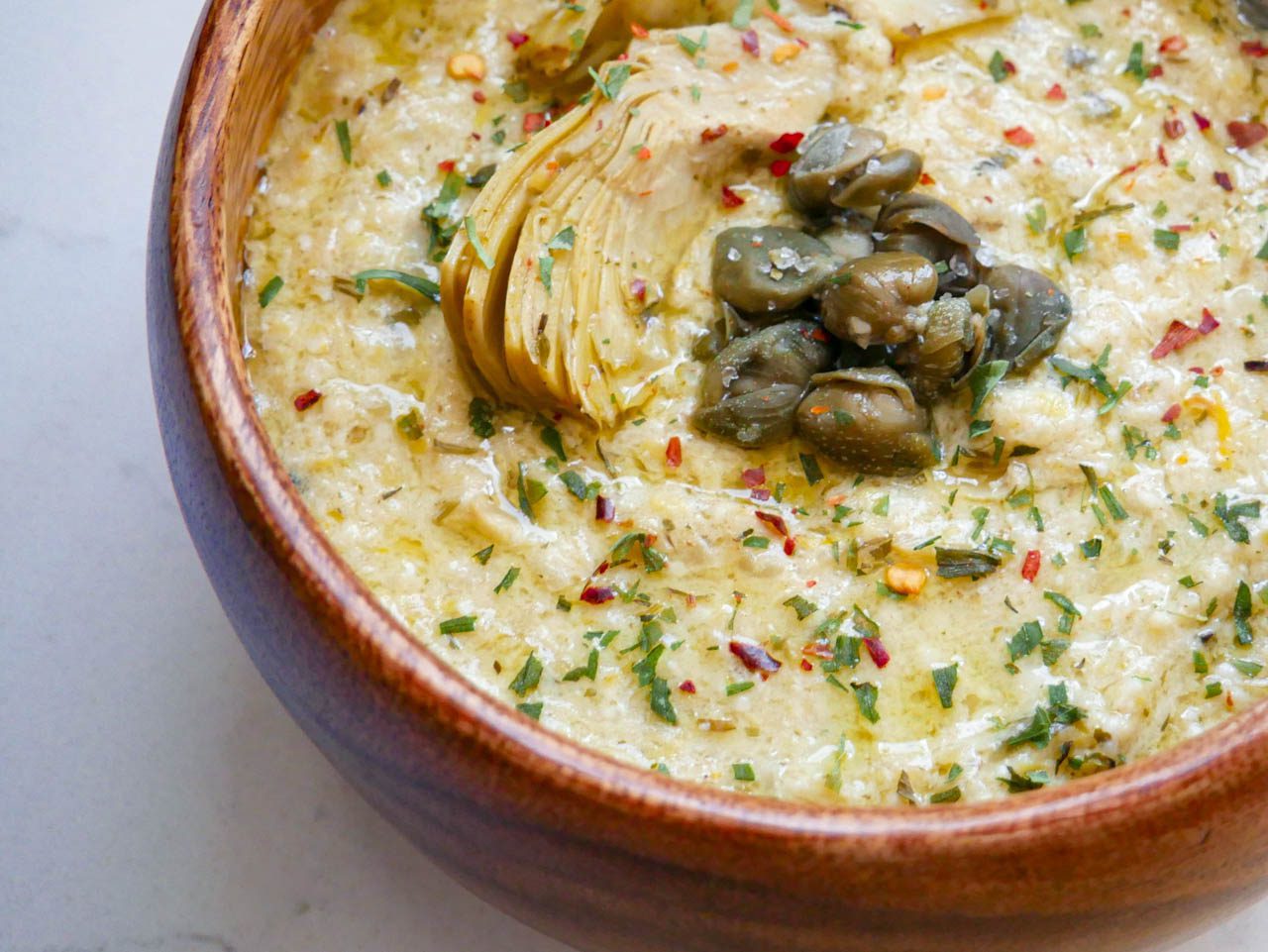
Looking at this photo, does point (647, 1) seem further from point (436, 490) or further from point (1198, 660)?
point (1198, 660)

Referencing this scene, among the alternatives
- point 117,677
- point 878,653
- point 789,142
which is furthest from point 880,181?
point 117,677

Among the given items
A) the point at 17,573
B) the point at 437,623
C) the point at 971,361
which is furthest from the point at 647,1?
the point at 17,573

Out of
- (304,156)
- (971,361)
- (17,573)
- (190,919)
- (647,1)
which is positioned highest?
(647,1)

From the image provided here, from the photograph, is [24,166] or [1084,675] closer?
[1084,675]

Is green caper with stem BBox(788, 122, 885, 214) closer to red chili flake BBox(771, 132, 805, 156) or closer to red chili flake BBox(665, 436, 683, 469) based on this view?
red chili flake BBox(771, 132, 805, 156)

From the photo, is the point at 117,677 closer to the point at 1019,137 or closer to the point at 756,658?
the point at 756,658
